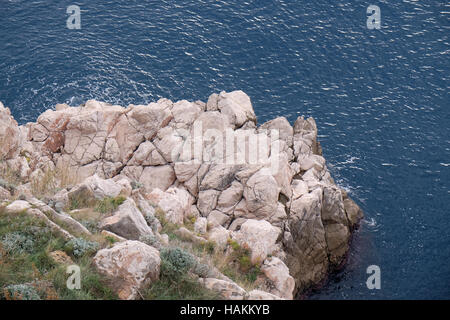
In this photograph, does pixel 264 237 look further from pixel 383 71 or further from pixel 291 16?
pixel 291 16

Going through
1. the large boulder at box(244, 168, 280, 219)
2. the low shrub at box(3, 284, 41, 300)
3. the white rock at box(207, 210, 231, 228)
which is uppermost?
the low shrub at box(3, 284, 41, 300)

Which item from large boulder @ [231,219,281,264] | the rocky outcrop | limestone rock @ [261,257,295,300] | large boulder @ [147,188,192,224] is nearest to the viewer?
limestone rock @ [261,257,295,300]

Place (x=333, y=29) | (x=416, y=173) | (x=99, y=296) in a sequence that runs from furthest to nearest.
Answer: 1. (x=333, y=29)
2. (x=416, y=173)
3. (x=99, y=296)

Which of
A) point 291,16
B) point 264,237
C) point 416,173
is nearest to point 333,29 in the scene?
point 291,16

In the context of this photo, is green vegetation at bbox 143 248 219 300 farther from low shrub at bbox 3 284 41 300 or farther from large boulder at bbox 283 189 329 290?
large boulder at bbox 283 189 329 290

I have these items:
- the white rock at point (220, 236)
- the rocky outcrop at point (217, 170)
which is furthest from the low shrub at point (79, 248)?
the white rock at point (220, 236)

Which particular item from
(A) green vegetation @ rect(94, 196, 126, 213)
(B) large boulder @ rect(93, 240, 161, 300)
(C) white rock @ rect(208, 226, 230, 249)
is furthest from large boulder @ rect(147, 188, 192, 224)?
(B) large boulder @ rect(93, 240, 161, 300)
